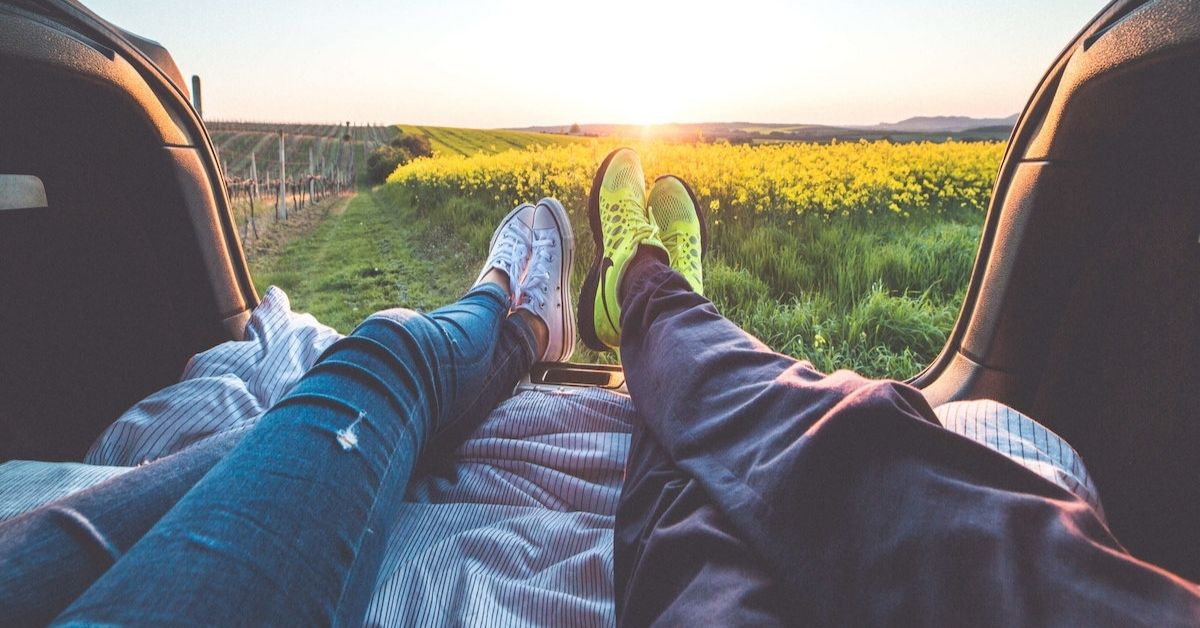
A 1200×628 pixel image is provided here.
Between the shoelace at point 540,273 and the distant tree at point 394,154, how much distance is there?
9377 mm

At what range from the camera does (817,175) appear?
7.00 ft

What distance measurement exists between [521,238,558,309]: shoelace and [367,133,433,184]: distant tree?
938 cm

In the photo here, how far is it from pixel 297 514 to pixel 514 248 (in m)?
0.96

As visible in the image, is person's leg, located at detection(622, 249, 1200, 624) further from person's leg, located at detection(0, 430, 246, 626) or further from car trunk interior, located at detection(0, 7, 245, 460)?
car trunk interior, located at detection(0, 7, 245, 460)

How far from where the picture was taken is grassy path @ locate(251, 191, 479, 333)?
69.7 inches

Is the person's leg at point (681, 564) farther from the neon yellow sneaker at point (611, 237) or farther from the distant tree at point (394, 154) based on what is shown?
the distant tree at point (394, 154)

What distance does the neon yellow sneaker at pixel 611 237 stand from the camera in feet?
4.04

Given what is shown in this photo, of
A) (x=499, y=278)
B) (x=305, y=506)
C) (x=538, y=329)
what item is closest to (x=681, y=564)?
(x=305, y=506)

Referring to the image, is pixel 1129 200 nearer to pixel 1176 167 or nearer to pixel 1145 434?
pixel 1176 167

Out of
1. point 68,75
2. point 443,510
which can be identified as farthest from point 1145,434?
point 68,75

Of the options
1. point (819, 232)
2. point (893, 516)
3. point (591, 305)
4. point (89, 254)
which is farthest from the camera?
point (819, 232)

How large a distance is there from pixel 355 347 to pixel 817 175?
1962 mm

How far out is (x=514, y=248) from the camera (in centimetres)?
133

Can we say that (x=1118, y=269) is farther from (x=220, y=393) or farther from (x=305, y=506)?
(x=220, y=393)
